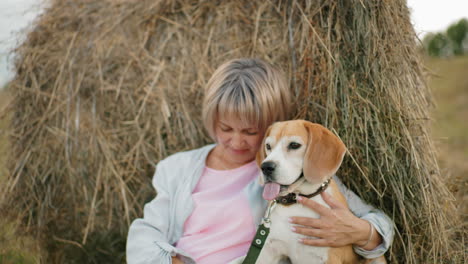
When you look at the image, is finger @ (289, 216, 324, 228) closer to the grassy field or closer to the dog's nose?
the dog's nose

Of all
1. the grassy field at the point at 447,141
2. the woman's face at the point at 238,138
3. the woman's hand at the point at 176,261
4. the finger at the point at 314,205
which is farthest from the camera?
the grassy field at the point at 447,141

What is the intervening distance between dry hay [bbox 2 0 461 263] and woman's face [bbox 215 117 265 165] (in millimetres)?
476

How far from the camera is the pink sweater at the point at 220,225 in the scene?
97.7 inches

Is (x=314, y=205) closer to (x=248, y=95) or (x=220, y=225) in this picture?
(x=220, y=225)

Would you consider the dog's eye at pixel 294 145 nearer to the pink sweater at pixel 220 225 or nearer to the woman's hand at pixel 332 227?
the woman's hand at pixel 332 227

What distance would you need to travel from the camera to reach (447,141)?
585 cm

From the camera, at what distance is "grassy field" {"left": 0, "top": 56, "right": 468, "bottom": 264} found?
11.1 feet

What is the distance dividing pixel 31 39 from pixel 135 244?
8.19 ft

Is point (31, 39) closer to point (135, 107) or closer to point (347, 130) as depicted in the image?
point (135, 107)

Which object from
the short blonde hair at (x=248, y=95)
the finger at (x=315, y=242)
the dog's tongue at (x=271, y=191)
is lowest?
the finger at (x=315, y=242)

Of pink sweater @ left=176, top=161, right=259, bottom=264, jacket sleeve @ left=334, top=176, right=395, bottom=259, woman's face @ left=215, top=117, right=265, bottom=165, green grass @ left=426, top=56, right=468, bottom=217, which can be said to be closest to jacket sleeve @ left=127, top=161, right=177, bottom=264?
pink sweater @ left=176, top=161, right=259, bottom=264

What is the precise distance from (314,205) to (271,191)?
10.6 inches

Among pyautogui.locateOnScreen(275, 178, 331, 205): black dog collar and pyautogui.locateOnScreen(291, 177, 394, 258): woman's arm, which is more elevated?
pyautogui.locateOnScreen(275, 178, 331, 205): black dog collar

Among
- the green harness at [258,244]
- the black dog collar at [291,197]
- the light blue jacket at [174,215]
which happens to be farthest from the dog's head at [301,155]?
the light blue jacket at [174,215]
